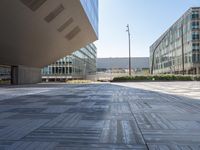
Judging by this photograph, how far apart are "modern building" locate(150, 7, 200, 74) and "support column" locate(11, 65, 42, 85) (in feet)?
84.6

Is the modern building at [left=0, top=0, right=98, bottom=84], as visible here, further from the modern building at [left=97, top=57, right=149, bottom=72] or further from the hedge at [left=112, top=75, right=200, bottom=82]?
the modern building at [left=97, top=57, right=149, bottom=72]

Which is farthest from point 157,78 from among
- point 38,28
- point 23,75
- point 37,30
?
point 38,28

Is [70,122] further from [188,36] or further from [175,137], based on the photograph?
[188,36]

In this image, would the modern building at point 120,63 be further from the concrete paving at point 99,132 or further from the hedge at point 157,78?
the concrete paving at point 99,132

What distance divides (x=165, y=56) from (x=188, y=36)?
24388 millimetres

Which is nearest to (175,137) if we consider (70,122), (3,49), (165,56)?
(70,122)

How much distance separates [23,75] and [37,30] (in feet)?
45.9

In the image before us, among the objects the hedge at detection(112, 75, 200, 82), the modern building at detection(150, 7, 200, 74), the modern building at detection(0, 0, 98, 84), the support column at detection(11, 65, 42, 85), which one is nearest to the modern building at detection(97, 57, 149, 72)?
the modern building at detection(150, 7, 200, 74)

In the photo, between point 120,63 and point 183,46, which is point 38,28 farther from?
point 120,63

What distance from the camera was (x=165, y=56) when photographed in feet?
331

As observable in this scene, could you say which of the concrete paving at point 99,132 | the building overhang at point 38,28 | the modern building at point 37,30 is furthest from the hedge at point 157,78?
the concrete paving at point 99,132

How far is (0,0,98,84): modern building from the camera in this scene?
931 inches

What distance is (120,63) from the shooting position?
134000 mm

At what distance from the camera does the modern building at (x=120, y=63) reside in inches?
5252
